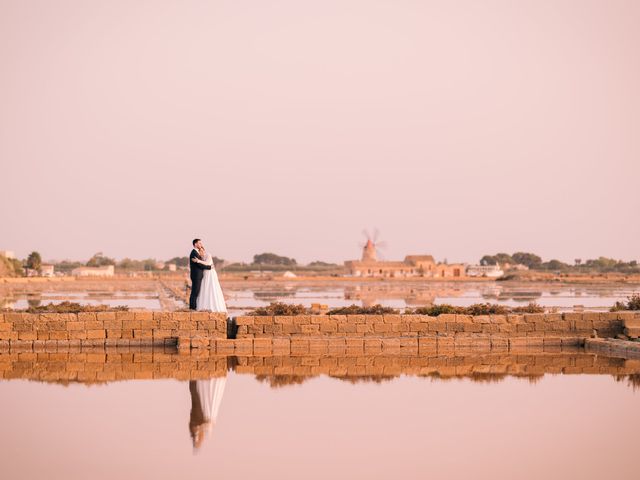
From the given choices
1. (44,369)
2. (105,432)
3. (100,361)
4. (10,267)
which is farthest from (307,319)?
(10,267)

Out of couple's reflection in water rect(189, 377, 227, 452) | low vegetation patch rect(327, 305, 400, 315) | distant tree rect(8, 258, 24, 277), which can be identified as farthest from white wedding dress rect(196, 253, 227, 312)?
distant tree rect(8, 258, 24, 277)

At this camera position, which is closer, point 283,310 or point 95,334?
point 95,334

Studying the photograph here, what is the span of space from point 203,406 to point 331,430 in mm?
A: 1498

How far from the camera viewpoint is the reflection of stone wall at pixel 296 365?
10.5 metres

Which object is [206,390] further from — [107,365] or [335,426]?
[107,365]

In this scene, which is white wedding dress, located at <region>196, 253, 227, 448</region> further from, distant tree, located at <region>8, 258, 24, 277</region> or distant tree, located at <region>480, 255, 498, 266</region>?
distant tree, located at <region>480, 255, 498, 266</region>

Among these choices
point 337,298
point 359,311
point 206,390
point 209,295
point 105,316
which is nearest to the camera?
point 206,390

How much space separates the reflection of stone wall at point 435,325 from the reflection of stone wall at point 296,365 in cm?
48

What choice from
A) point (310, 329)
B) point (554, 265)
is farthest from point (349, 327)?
point (554, 265)

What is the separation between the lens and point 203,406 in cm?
844

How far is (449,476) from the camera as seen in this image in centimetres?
602

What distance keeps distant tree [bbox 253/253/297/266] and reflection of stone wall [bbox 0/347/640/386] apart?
11266 centimetres

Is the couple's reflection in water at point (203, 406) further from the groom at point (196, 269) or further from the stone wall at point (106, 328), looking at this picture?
the groom at point (196, 269)

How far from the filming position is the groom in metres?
13.4
